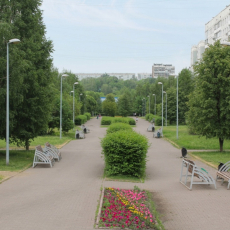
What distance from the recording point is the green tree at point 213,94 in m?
21.3

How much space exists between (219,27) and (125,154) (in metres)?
59.4

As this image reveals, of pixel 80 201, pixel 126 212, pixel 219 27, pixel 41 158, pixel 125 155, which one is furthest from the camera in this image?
pixel 219 27

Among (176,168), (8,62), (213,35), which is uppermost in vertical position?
(213,35)

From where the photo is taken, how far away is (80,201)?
866 cm

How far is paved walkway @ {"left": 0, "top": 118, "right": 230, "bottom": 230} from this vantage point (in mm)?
6973

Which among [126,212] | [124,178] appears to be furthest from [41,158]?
[126,212]

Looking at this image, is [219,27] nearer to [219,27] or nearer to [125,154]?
[219,27]

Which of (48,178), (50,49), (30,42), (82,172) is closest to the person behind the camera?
(48,178)

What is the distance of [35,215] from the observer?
735 centimetres

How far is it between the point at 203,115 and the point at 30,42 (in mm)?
11666

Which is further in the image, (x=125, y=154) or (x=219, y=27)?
(x=219, y=27)

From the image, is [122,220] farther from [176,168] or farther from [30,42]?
[30,42]

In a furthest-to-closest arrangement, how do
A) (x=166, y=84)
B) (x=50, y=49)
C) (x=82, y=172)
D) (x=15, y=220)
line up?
(x=166, y=84) → (x=50, y=49) → (x=82, y=172) → (x=15, y=220)

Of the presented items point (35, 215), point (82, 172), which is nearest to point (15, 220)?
point (35, 215)
